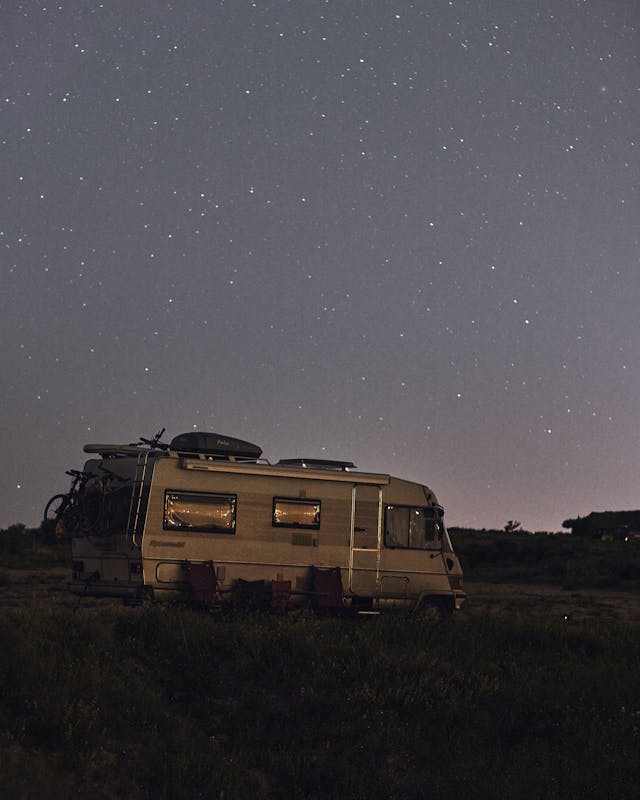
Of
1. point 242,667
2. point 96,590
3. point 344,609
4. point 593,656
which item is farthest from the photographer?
point 344,609

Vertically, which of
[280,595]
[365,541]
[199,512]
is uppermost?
[199,512]

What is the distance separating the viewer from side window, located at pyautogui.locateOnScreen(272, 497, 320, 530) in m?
17.2

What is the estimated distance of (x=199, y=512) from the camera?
16.5 metres

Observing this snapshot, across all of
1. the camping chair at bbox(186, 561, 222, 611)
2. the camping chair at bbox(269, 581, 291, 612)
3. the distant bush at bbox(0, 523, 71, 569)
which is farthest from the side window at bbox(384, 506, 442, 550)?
the distant bush at bbox(0, 523, 71, 569)

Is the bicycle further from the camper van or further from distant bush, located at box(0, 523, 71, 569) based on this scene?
distant bush, located at box(0, 523, 71, 569)

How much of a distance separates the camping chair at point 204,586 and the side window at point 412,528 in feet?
11.6

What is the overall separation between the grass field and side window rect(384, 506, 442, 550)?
3576mm

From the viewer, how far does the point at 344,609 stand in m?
17.7

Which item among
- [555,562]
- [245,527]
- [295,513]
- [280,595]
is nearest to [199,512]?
[245,527]

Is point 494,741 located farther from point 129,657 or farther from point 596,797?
point 129,657

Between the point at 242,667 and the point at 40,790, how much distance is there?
4.26m

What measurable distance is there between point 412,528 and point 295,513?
255cm

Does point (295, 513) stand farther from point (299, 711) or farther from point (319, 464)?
point (299, 711)

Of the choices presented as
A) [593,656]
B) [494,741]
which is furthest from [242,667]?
[593,656]
